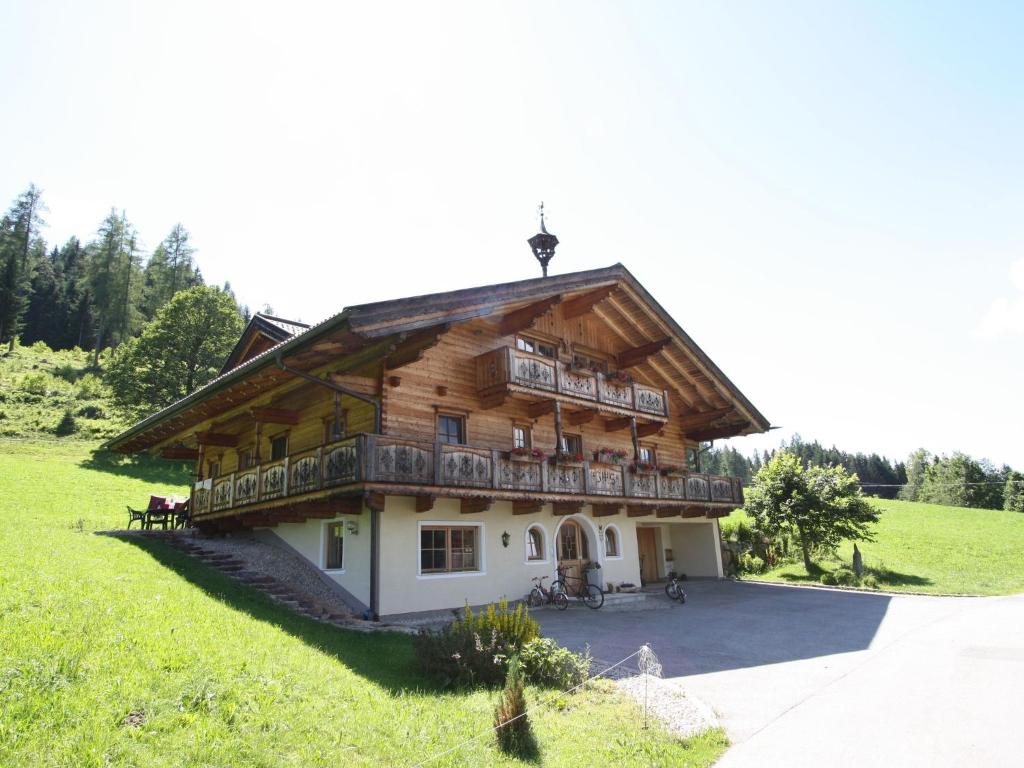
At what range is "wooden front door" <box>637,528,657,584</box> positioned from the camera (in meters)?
25.8

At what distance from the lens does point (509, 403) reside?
18.9 m

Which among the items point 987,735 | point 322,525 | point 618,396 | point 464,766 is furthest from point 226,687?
point 618,396

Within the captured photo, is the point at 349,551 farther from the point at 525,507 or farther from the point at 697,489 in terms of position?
the point at 697,489

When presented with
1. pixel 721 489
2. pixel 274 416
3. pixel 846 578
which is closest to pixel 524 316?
pixel 274 416

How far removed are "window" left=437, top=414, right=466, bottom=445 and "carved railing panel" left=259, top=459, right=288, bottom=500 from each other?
406 cm

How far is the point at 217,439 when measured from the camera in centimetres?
2122

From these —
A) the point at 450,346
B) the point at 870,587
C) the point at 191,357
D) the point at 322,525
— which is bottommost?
the point at 870,587

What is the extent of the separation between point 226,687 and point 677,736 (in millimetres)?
5162

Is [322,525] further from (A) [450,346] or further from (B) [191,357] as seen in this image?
(B) [191,357]

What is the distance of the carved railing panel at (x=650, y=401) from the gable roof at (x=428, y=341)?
2.17 meters

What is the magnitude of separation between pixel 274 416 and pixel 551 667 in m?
12.2

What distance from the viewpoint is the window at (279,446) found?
63.5 feet

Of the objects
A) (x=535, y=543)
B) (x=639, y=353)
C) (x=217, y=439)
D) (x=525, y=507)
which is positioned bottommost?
(x=535, y=543)

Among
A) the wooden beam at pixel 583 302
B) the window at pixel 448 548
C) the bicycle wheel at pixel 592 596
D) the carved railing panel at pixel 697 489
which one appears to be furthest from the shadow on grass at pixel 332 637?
the carved railing panel at pixel 697 489
